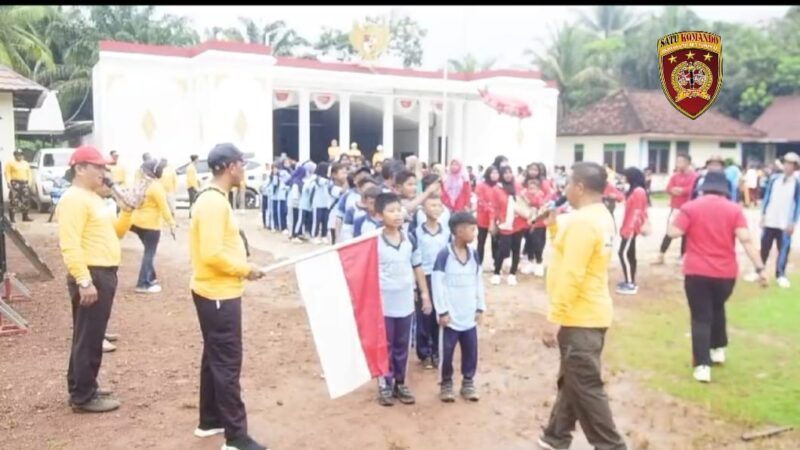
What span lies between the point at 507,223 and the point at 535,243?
1.01 m

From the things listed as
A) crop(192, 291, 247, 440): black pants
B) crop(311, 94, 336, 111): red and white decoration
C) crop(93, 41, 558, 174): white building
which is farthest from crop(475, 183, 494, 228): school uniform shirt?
crop(311, 94, 336, 111): red and white decoration

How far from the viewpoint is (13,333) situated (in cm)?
681

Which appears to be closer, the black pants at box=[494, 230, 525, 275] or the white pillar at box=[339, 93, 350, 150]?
the black pants at box=[494, 230, 525, 275]

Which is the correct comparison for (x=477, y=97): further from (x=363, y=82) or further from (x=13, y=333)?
(x=13, y=333)

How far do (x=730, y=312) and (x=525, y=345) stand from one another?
2.84 meters

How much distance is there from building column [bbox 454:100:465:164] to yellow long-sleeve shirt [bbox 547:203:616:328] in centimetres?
2537

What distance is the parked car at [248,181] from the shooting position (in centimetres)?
1917

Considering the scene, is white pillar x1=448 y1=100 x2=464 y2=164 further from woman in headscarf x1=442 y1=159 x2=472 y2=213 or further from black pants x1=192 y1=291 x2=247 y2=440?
black pants x1=192 y1=291 x2=247 y2=440

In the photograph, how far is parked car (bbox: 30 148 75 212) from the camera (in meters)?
17.7

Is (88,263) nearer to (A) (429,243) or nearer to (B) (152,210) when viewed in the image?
(A) (429,243)

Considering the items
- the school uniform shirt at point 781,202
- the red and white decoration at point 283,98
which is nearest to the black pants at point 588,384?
the school uniform shirt at point 781,202

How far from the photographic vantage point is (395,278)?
5020 millimetres

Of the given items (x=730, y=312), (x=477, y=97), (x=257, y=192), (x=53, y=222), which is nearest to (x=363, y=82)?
(x=477, y=97)

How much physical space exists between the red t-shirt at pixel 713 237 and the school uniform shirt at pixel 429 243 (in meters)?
1.89
